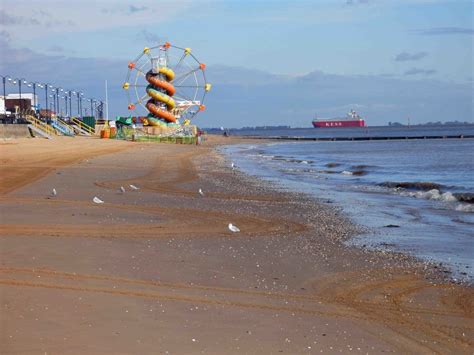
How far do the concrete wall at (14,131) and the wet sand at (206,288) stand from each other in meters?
Result: 41.3

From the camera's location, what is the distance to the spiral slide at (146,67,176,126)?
6544 centimetres

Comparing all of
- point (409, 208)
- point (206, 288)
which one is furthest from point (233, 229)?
point (409, 208)

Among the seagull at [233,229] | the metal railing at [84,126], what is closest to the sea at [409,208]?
the seagull at [233,229]

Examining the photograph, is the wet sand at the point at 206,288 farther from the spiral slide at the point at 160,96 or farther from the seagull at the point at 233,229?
the spiral slide at the point at 160,96

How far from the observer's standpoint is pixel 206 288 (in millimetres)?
6898

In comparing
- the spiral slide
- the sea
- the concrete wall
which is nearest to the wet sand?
the sea

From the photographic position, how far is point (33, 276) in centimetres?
682

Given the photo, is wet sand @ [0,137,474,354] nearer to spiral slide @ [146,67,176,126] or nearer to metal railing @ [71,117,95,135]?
spiral slide @ [146,67,176,126]

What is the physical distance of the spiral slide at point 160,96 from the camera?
65.4 m

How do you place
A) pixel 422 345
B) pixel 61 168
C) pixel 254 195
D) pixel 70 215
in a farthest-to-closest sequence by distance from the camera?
1. pixel 61 168
2. pixel 254 195
3. pixel 70 215
4. pixel 422 345

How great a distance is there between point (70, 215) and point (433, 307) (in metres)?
6.69

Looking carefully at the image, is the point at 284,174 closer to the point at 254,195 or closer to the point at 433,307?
the point at 254,195

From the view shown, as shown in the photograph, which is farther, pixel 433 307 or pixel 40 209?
pixel 40 209

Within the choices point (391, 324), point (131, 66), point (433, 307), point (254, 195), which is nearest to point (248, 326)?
point (391, 324)
